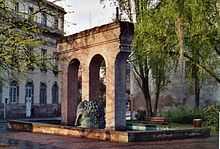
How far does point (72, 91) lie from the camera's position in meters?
26.8

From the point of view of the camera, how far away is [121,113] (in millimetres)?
22516

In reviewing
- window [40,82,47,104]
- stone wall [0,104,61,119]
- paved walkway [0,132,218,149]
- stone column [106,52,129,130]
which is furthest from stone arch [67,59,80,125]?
window [40,82,47,104]

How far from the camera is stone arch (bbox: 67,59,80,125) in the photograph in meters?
26.5

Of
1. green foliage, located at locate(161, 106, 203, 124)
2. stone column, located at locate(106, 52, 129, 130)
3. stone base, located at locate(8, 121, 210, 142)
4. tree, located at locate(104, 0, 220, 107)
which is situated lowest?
Result: stone base, located at locate(8, 121, 210, 142)

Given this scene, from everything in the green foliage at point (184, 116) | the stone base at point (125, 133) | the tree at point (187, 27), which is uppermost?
the tree at point (187, 27)

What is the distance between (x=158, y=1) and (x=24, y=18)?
12.8ft

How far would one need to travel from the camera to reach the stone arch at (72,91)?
26547 mm

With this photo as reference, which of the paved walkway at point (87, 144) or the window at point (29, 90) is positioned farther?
the window at point (29, 90)

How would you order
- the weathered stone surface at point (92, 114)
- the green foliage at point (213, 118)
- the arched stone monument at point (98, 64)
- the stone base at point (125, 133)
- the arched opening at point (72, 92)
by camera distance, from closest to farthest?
the green foliage at point (213, 118)
the stone base at point (125, 133)
the arched stone monument at point (98, 64)
the weathered stone surface at point (92, 114)
the arched opening at point (72, 92)

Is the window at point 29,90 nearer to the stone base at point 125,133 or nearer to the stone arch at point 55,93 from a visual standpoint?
the stone arch at point 55,93

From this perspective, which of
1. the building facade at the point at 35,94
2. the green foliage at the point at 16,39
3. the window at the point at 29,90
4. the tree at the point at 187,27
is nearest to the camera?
the tree at the point at 187,27

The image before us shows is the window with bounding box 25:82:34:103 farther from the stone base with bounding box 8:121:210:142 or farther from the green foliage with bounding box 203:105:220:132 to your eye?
the green foliage with bounding box 203:105:220:132

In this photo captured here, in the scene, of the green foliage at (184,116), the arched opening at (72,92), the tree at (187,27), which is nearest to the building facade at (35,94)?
the green foliage at (184,116)

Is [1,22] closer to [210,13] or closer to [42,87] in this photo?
[210,13]
